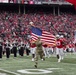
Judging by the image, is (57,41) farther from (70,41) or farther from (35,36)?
(70,41)

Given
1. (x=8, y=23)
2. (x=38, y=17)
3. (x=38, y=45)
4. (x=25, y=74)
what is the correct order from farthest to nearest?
(x=38, y=17)
(x=8, y=23)
(x=38, y=45)
(x=25, y=74)

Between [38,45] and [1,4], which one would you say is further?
[1,4]

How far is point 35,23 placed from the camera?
5003 centimetres

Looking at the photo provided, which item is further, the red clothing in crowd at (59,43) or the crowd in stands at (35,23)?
the crowd in stands at (35,23)

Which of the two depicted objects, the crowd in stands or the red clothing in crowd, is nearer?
the red clothing in crowd

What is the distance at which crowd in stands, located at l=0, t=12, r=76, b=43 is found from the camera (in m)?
46.3

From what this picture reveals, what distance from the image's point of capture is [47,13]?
58312 millimetres

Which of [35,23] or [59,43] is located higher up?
[35,23]

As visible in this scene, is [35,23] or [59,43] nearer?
[59,43]

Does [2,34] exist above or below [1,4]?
below

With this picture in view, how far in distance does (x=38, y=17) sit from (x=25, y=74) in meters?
39.5

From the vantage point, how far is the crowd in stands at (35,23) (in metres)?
46.3

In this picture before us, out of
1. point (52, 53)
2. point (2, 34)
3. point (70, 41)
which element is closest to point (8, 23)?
point (2, 34)

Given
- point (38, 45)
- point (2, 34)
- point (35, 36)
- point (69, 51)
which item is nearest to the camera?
point (38, 45)
